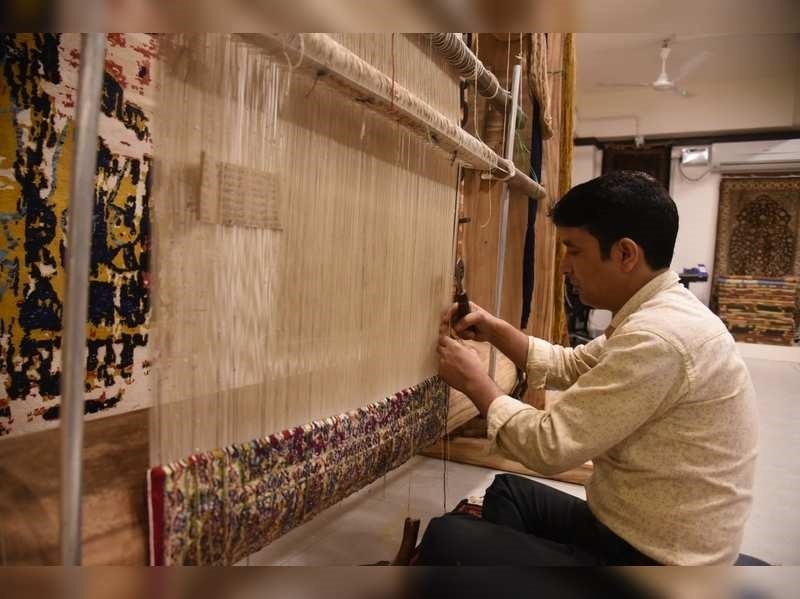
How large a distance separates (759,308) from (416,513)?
6893 millimetres

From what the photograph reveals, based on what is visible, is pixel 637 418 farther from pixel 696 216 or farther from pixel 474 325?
pixel 696 216

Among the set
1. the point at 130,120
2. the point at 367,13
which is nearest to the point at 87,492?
the point at 367,13

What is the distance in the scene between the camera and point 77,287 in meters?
0.44

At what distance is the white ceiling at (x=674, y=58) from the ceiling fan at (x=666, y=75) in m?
0.06

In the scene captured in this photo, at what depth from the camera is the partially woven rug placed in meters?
0.62

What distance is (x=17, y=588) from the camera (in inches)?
11.3

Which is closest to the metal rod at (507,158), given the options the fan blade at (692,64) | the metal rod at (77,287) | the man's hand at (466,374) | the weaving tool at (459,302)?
the weaving tool at (459,302)

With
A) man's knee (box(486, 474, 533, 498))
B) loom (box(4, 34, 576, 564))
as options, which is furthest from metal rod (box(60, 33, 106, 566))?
man's knee (box(486, 474, 533, 498))

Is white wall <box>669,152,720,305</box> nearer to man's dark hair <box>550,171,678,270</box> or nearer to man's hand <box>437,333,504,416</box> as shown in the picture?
man's dark hair <box>550,171,678,270</box>

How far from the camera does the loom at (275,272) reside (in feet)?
1.97

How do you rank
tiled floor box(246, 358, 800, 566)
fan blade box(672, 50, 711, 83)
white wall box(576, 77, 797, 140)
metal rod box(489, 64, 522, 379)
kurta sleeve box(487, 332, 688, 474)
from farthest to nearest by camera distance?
white wall box(576, 77, 797, 140) → fan blade box(672, 50, 711, 83) → metal rod box(489, 64, 522, 379) → tiled floor box(246, 358, 800, 566) → kurta sleeve box(487, 332, 688, 474)

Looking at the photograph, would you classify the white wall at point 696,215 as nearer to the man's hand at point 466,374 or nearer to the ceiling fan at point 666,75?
the ceiling fan at point 666,75

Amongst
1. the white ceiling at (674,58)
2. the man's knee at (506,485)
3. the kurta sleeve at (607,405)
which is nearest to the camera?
the kurta sleeve at (607,405)

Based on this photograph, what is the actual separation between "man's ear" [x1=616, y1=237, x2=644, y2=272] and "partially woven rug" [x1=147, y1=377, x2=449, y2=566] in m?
0.62
